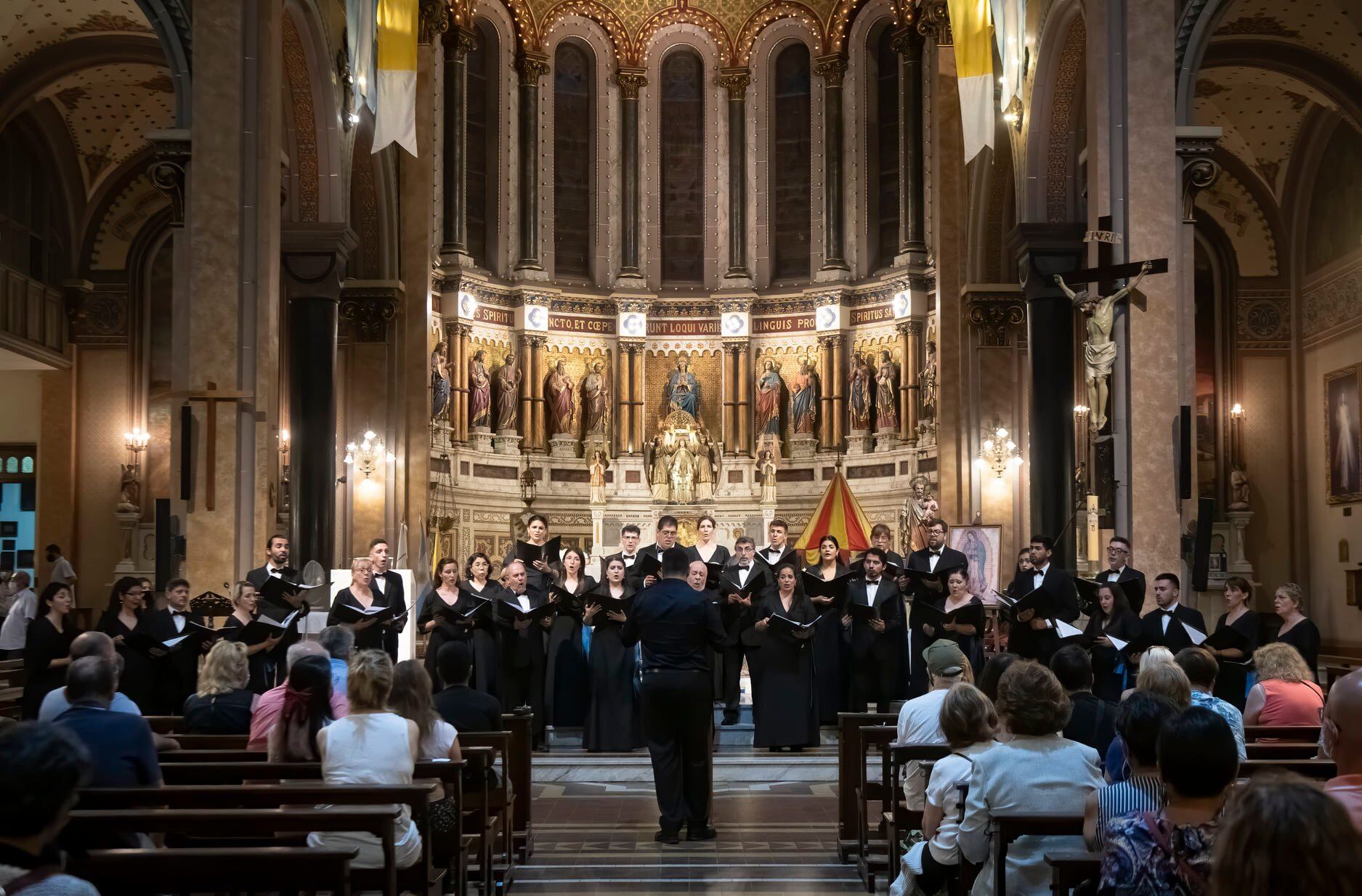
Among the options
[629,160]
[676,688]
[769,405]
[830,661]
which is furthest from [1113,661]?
[629,160]

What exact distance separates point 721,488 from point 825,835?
54.9ft

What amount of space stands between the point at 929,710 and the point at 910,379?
→ 17362 millimetres

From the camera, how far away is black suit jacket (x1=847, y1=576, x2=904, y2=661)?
11.7 metres

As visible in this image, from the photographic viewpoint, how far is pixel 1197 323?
21625 millimetres

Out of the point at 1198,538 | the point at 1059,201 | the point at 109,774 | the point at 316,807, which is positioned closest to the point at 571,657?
the point at 1198,538

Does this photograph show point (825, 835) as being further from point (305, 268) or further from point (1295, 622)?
point (305, 268)

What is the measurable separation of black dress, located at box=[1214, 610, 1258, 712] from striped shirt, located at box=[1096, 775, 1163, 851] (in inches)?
239

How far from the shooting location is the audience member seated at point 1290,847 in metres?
2.40

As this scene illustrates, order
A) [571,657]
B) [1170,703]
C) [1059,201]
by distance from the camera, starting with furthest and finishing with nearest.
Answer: [1059,201], [571,657], [1170,703]

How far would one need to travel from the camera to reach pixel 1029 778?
4805 millimetres

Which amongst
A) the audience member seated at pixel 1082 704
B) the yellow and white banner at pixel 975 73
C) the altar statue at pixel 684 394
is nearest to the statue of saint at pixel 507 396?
the altar statue at pixel 684 394

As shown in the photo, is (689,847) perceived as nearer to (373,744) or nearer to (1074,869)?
(373,744)

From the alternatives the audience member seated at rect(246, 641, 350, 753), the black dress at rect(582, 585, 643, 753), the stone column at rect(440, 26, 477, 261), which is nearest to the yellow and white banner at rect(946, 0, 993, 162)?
the black dress at rect(582, 585, 643, 753)

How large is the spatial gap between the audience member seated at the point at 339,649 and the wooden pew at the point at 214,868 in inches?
112
